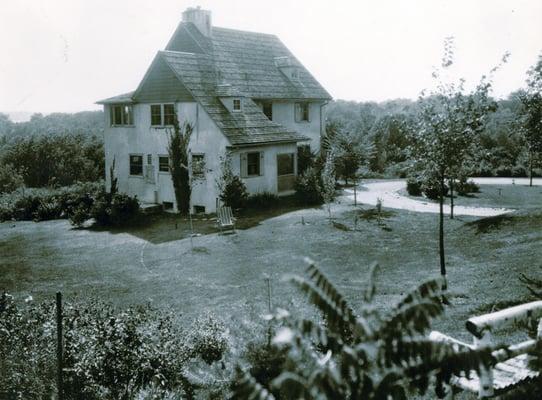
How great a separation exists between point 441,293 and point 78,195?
30982 millimetres

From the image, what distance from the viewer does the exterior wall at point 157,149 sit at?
29.2m

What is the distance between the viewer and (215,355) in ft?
33.1

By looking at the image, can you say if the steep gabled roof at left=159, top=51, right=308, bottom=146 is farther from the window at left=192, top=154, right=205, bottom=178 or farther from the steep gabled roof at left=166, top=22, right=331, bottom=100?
the window at left=192, top=154, right=205, bottom=178

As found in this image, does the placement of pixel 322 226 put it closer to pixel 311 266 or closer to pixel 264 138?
pixel 264 138

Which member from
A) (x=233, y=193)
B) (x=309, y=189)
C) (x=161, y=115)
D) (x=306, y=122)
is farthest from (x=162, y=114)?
(x=306, y=122)

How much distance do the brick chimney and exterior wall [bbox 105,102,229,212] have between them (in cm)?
731

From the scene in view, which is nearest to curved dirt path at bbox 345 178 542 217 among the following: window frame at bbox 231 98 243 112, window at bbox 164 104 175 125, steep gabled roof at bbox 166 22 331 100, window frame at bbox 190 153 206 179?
steep gabled roof at bbox 166 22 331 100

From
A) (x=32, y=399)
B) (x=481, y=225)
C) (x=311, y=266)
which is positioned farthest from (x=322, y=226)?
(x=311, y=266)

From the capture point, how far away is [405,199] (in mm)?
31516

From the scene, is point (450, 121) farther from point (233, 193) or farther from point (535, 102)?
point (233, 193)

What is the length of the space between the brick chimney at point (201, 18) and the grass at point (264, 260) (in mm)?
14386

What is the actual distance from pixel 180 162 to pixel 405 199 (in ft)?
42.0

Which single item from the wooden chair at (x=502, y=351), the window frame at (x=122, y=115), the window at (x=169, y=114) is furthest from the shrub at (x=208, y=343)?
the window frame at (x=122, y=115)

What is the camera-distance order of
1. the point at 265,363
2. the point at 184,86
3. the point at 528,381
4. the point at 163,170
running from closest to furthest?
1. the point at 528,381
2. the point at 265,363
3. the point at 184,86
4. the point at 163,170
